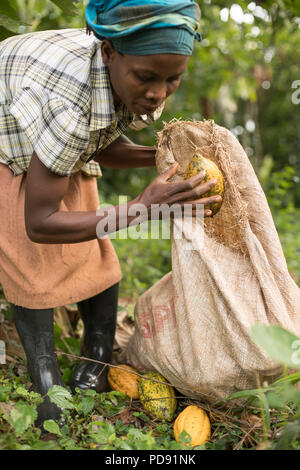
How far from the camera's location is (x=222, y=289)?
1.73 meters

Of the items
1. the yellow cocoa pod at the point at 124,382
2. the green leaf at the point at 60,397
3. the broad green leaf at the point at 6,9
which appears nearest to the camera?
the green leaf at the point at 60,397

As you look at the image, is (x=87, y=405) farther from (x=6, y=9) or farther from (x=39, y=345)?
(x=6, y=9)

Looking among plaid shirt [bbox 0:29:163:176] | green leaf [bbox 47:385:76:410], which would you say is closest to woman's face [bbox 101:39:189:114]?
plaid shirt [bbox 0:29:163:176]

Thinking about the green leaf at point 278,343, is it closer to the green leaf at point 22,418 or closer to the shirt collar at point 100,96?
the green leaf at point 22,418

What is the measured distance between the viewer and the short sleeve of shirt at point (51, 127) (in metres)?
1.56

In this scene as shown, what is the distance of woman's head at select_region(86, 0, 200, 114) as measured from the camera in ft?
4.69

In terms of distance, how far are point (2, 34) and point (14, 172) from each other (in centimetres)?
82

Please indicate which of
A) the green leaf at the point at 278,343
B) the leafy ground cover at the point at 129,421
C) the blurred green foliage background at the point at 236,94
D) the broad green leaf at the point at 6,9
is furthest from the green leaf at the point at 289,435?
the broad green leaf at the point at 6,9

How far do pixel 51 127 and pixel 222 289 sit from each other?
0.86 metres

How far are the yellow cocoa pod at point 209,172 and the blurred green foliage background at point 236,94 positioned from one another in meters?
1.08

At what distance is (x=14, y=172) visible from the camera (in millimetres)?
1860

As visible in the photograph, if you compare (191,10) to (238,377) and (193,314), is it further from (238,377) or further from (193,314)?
(238,377)

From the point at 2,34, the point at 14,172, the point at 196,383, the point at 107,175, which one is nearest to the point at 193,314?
the point at 196,383

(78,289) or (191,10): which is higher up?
(191,10)
